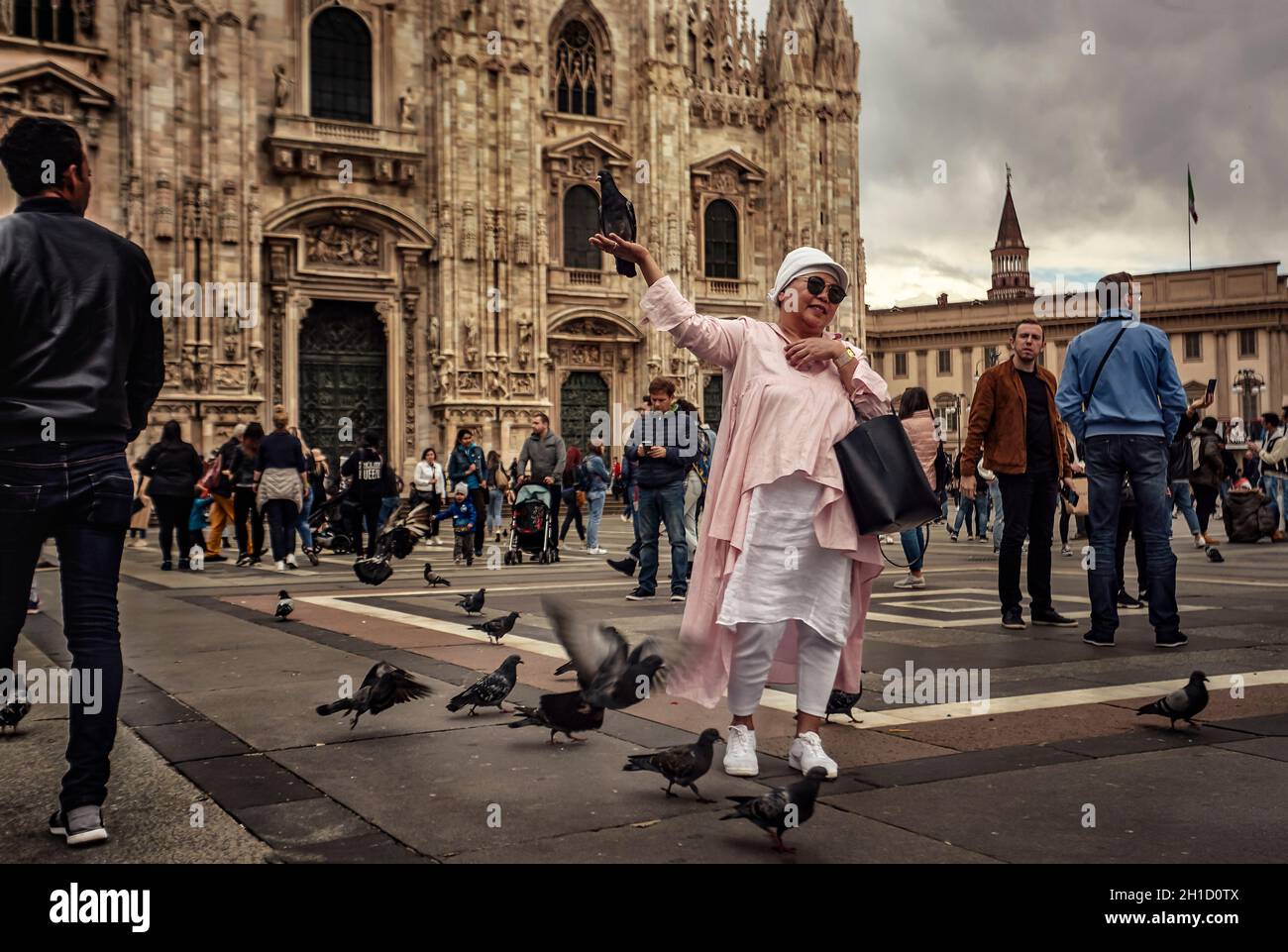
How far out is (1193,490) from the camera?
1611cm

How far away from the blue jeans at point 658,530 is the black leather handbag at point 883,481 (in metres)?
5.84

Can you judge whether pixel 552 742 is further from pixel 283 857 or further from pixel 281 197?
pixel 281 197

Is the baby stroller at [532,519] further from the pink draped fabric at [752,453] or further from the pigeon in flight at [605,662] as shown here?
the pigeon in flight at [605,662]

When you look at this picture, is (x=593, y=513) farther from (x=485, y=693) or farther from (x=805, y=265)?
(x=805, y=265)

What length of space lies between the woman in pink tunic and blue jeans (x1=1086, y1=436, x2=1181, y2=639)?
3.21 meters

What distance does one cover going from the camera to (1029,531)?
26.1 feet

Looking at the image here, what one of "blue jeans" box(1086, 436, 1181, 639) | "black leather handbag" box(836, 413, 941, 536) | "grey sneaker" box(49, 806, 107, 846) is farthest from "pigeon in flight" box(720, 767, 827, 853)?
"blue jeans" box(1086, 436, 1181, 639)

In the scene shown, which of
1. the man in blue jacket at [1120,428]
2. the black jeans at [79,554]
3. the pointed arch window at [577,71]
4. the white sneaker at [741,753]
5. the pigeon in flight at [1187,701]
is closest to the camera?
the black jeans at [79,554]

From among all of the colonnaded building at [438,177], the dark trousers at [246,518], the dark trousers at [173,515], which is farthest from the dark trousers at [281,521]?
the colonnaded building at [438,177]

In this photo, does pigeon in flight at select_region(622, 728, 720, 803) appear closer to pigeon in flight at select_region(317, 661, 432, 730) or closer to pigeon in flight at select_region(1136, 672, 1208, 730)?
pigeon in flight at select_region(317, 661, 432, 730)

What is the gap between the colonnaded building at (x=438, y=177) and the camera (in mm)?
25750

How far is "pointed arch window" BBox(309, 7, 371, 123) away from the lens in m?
28.0
